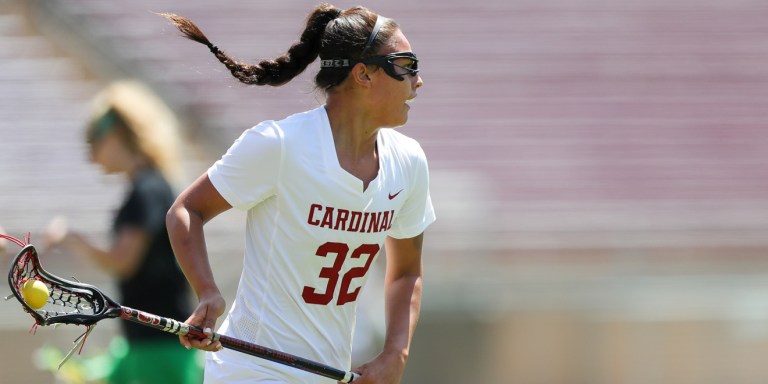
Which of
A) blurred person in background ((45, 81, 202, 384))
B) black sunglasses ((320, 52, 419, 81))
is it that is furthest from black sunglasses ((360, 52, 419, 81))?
blurred person in background ((45, 81, 202, 384))

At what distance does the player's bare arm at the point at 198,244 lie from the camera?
2705mm

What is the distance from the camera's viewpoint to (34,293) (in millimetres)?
2678

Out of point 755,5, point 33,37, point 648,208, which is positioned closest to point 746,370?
point 648,208

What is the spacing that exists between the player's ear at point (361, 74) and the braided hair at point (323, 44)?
0.02m

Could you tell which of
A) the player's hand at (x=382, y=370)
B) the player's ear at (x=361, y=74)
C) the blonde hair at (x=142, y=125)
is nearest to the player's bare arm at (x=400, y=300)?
the player's hand at (x=382, y=370)

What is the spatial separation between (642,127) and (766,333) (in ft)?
5.78

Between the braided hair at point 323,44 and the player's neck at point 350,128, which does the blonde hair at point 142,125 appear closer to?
the braided hair at point 323,44

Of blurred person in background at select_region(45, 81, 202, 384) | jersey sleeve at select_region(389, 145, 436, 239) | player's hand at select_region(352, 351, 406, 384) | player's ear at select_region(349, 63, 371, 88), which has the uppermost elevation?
player's ear at select_region(349, 63, 371, 88)

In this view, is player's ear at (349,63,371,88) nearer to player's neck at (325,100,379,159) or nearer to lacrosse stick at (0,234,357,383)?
player's neck at (325,100,379,159)

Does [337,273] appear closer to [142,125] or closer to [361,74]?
[361,74]

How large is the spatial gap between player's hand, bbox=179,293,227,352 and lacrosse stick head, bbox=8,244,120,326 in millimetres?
207

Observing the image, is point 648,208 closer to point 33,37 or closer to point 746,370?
point 746,370

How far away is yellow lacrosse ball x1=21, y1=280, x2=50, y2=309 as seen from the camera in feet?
8.79

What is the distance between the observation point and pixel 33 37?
297 inches
